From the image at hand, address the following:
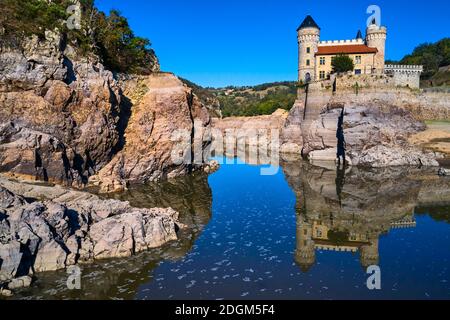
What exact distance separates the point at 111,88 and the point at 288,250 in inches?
791

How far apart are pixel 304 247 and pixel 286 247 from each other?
836 millimetres

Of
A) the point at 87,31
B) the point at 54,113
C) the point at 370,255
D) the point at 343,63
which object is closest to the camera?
the point at 370,255

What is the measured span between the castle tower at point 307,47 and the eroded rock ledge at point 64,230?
147 ft

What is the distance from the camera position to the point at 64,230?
16.3 m

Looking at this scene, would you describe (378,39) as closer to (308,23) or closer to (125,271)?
(308,23)

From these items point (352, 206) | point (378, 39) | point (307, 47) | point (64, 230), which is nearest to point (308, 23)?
point (307, 47)

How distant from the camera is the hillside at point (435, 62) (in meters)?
75.9

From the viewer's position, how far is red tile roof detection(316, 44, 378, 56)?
2201 inches

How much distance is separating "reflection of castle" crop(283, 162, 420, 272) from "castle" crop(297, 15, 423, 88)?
22578 millimetres

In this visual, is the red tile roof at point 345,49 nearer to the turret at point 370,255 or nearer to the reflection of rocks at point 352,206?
the reflection of rocks at point 352,206

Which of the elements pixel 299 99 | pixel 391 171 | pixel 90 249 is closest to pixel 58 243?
pixel 90 249

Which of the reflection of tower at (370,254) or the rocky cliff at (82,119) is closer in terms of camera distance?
the reflection of tower at (370,254)

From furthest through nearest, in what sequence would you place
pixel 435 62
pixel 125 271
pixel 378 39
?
pixel 435 62 < pixel 378 39 < pixel 125 271

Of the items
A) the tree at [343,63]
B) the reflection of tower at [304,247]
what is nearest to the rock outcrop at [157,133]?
the reflection of tower at [304,247]
